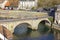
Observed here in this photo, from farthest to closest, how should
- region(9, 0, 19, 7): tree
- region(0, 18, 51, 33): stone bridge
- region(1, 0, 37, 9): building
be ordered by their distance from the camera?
region(9, 0, 19, 7): tree
region(1, 0, 37, 9): building
region(0, 18, 51, 33): stone bridge

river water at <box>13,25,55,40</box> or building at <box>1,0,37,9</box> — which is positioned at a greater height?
building at <box>1,0,37,9</box>

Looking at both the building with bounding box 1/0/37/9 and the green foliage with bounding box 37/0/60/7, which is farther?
the building with bounding box 1/0/37/9

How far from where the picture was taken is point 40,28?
125 feet

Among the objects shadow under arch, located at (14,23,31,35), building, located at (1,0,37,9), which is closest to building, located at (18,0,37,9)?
building, located at (1,0,37,9)

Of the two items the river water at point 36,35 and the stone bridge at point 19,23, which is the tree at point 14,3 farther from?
the river water at point 36,35

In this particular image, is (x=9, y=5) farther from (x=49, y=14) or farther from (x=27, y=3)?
(x=49, y=14)

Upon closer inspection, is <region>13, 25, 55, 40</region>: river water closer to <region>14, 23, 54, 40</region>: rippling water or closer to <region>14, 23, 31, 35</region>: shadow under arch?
<region>14, 23, 54, 40</region>: rippling water

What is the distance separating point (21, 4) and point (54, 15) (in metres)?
11.7


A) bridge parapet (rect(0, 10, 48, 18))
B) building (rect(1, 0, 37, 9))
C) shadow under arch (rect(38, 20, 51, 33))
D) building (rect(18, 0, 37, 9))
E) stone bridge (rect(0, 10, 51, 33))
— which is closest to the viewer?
stone bridge (rect(0, 10, 51, 33))

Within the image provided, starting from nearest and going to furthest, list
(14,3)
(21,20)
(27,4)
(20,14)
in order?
(21,20)
(20,14)
(27,4)
(14,3)

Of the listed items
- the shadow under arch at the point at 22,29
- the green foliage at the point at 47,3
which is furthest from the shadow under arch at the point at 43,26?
the green foliage at the point at 47,3

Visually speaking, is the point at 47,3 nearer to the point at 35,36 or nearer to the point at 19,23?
the point at 19,23

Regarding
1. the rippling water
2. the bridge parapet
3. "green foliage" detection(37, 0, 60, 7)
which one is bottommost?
the rippling water

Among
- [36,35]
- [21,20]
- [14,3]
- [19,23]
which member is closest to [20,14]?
[21,20]
